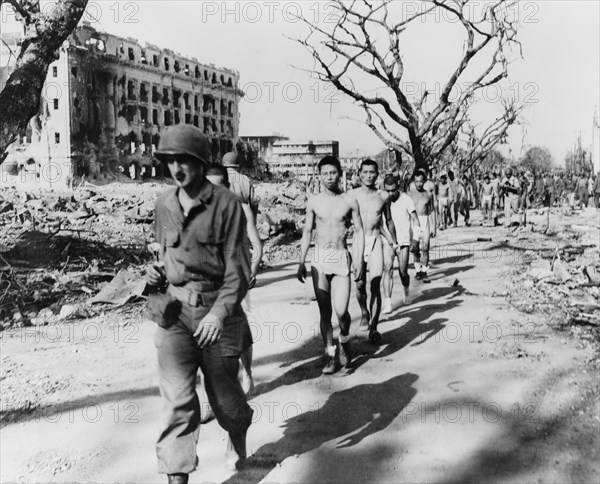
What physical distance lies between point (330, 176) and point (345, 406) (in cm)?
218

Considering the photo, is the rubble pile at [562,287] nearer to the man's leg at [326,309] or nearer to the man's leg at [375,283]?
the man's leg at [375,283]

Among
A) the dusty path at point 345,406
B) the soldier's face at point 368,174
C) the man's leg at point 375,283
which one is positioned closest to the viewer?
the dusty path at point 345,406

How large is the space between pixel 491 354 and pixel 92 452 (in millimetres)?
4167

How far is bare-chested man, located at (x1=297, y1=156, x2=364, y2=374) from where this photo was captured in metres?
6.05

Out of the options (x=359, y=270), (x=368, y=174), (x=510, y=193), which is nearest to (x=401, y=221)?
(x=368, y=174)

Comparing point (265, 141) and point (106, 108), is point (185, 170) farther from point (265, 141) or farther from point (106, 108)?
point (265, 141)

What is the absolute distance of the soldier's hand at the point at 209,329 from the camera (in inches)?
134

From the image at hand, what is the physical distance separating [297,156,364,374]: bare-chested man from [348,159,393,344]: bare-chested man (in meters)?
0.71

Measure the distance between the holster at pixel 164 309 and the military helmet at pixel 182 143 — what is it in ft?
2.55

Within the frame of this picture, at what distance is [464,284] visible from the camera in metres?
11.3

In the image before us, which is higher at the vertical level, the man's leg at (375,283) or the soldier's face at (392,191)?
the soldier's face at (392,191)

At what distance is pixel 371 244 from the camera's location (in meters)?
7.50

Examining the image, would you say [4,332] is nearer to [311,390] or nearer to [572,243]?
[311,390]

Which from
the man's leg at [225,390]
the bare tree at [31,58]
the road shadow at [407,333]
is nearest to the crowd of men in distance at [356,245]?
the road shadow at [407,333]
